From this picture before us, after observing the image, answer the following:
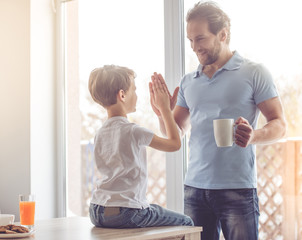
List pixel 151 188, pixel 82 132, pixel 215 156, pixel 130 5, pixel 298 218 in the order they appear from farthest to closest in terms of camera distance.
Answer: pixel 82 132
pixel 130 5
pixel 151 188
pixel 298 218
pixel 215 156

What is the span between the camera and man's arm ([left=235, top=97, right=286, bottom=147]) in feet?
6.37

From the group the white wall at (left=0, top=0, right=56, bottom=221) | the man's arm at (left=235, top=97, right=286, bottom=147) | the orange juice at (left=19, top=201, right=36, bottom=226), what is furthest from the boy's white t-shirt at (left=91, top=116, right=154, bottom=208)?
the white wall at (left=0, top=0, right=56, bottom=221)

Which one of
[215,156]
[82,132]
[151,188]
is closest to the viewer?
[215,156]

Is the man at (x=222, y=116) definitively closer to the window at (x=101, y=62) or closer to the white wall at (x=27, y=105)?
the window at (x=101, y=62)

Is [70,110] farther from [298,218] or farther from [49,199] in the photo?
[298,218]

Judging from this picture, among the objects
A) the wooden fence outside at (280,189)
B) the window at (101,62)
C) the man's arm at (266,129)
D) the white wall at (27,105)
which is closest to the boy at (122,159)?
the man's arm at (266,129)

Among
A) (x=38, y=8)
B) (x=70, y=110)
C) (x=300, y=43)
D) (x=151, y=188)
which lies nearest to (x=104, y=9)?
(x=38, y=8)

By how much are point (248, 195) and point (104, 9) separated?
1.86 metres

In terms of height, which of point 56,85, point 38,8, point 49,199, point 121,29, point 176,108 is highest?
point 38,8

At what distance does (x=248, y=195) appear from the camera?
211cm

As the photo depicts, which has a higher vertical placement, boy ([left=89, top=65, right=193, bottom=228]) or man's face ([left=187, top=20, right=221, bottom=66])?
man's face ([left=187, top=20, right=221, bottom=66])

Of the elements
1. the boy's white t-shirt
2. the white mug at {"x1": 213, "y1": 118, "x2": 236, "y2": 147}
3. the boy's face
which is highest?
the boy's face

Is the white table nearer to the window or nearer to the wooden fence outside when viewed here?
the wooden fence outside

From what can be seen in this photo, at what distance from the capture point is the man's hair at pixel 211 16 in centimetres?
223
